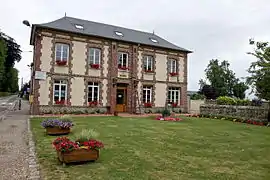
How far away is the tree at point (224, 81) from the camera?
41.2 metres

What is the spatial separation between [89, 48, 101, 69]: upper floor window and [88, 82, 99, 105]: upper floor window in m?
1.26

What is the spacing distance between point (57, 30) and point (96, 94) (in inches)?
193

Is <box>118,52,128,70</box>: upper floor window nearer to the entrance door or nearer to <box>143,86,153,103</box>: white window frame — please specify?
the entrance door

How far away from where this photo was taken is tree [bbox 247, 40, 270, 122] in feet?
38.5

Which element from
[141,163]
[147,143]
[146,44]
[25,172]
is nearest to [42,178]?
[25,172]

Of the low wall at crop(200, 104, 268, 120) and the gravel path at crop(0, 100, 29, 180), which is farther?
the low wall at crop(200, 104, 268, 120)

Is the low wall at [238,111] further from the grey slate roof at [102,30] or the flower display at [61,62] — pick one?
the flower display at [61,62]

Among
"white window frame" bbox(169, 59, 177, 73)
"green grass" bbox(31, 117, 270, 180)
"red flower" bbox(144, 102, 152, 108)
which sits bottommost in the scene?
"green grass" bbox(31, 117, 270, 180)

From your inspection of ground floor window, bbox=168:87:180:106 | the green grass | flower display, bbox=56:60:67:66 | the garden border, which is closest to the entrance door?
ground floor window, bbox=168:87:180:106

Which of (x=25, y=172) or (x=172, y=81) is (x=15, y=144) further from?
(x=172, y=81)

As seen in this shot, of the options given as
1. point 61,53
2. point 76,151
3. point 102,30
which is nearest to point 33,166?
point 76,151

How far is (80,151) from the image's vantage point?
4.44 m

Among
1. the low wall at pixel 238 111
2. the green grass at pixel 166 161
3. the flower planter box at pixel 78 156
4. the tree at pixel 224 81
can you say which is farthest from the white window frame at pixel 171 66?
the tree at pixel 224 81

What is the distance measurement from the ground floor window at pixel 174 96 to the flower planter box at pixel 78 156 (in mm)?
15296
